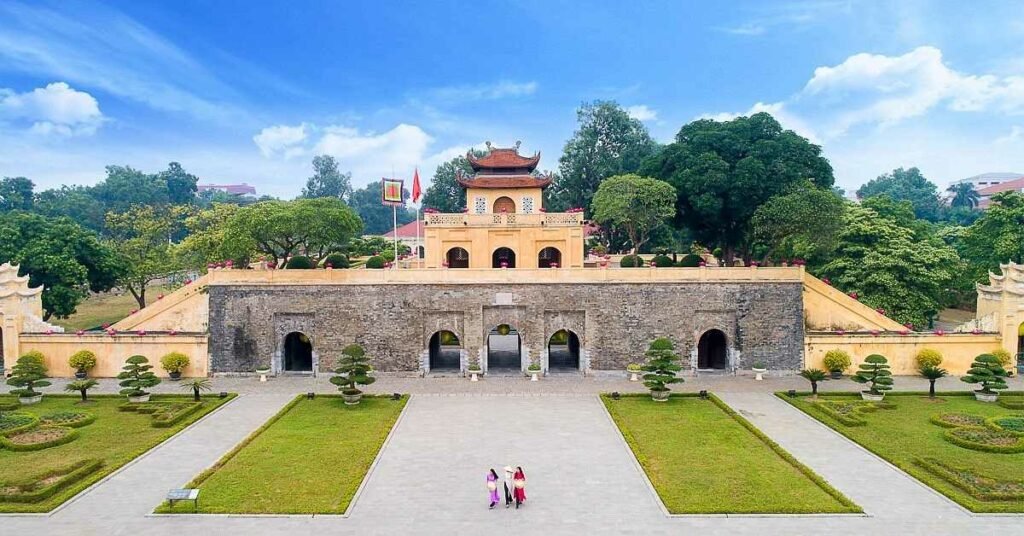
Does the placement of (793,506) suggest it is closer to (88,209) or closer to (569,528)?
(569,528)

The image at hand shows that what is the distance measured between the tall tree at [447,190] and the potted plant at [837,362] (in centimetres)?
3689

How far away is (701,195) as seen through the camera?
34.4 meters

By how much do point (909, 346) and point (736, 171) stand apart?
11692mm

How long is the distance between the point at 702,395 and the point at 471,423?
9478mm

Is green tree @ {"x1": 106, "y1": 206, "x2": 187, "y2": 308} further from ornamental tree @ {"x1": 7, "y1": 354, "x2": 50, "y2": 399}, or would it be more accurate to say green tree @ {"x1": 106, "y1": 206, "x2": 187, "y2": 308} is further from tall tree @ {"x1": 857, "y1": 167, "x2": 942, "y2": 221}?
tall tree @ {"x1": 857, "y1": 167, "x2": 942, "y2": 221}

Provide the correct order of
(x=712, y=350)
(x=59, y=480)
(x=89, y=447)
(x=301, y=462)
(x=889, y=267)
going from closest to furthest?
(x=59, y=480) < (x=301, y=462) < (x=89, y=447) < (x=712, y=350) < (x=889, y=267)

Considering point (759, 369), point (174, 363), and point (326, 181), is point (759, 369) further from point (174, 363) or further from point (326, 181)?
point (326, 181)

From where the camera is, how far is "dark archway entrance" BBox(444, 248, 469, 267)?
34938 millimetres

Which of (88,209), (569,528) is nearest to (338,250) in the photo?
(569,528)

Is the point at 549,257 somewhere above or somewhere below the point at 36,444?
above

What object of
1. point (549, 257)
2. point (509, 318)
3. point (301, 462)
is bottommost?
point (301, 462)

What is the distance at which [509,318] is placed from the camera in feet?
95.6

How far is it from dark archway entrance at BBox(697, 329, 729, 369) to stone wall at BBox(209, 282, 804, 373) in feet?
6.15

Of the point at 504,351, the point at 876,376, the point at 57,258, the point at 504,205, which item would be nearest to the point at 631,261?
the point at 504,205
